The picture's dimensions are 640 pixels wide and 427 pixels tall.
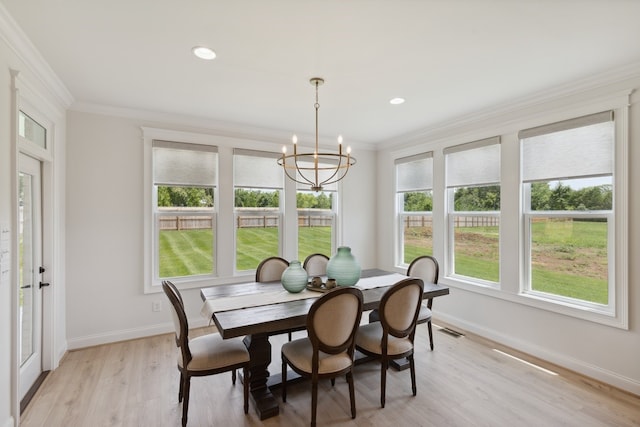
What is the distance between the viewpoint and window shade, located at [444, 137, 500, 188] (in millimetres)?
3562

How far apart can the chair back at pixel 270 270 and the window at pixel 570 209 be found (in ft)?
8.82

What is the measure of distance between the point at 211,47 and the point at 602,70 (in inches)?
124

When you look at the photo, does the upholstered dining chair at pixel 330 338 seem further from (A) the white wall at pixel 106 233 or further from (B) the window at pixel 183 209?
(A) the white wall at pixel 106 233

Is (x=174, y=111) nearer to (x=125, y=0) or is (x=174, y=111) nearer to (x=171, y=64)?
(x=171, y=64)

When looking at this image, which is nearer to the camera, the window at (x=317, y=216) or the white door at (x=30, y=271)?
the white door at (x=30, y=271)

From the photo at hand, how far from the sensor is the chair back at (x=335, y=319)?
2.01 m

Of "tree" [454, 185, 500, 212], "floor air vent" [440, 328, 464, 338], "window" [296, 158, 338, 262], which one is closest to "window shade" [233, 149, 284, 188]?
"window" [296, 158, 338, 262]

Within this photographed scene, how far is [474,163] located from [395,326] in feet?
7.99

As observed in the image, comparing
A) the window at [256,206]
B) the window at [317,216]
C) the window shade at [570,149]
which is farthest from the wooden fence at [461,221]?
the window at [256,206]

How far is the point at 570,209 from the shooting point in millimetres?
2973

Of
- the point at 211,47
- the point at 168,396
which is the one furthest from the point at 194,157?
the point at 168,396

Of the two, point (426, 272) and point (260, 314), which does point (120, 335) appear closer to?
point (260, 314)

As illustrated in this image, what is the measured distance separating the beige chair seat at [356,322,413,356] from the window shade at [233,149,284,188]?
2539mm

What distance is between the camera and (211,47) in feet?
7.24
